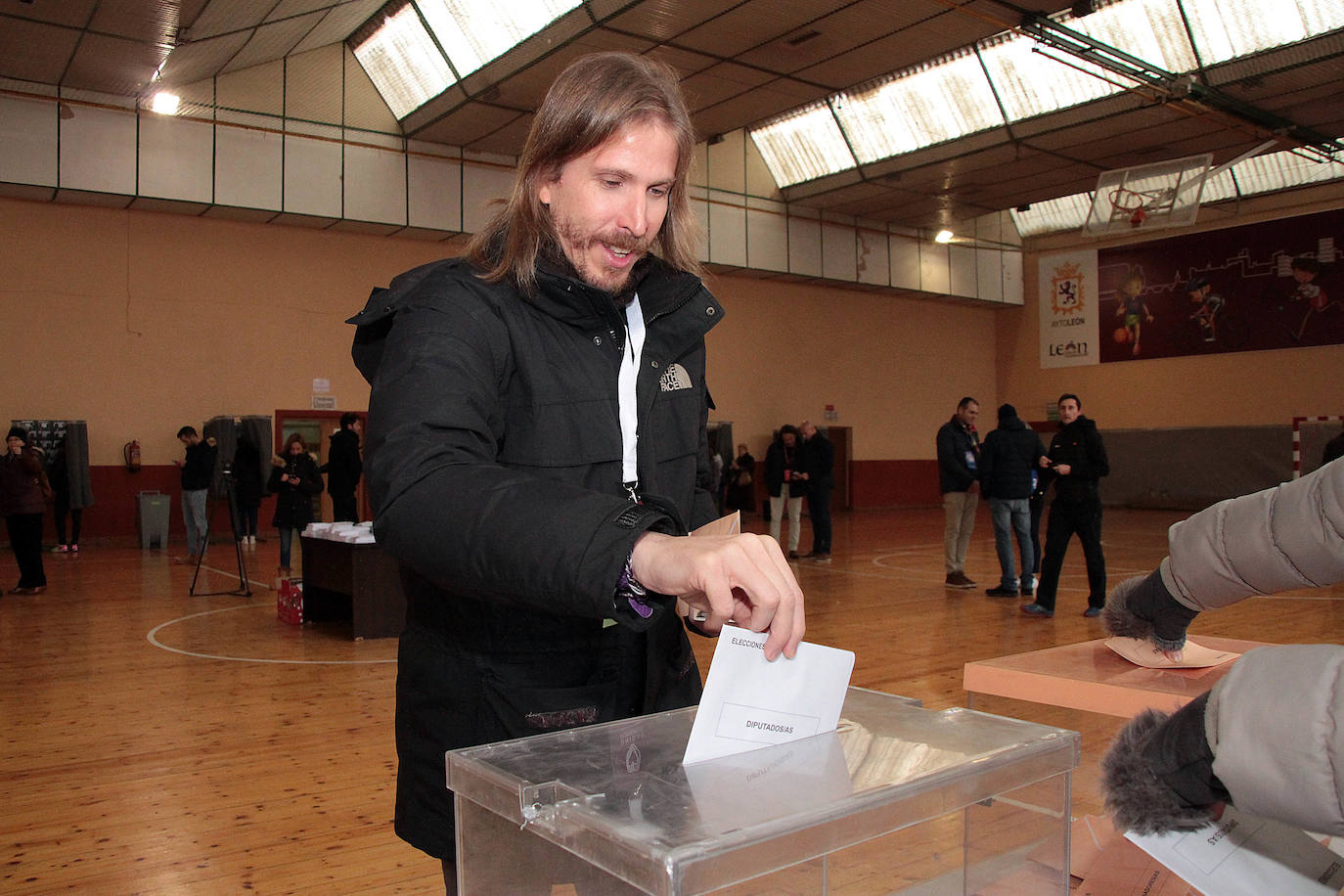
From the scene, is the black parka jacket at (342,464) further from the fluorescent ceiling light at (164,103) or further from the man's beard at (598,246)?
the man's beard at (598,246)

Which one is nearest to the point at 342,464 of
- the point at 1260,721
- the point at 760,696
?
the point at 760,696

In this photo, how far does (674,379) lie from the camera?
145 cm

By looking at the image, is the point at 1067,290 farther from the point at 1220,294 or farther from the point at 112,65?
the point at 112,65

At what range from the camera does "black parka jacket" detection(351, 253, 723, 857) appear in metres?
1.08

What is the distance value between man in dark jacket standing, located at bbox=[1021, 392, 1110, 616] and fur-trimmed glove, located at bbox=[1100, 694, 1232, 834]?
7641 millimetres

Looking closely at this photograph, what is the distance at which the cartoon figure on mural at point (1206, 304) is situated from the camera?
55.0 ft

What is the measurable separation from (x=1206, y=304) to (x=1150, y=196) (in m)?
4.27

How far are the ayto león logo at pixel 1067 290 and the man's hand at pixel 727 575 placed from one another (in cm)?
1679

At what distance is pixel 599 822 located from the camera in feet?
2.90

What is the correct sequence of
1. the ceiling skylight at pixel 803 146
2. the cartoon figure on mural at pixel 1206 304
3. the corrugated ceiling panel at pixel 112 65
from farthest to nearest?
the ceiling skylight at pixel 803 146
the cartoon figure on mural at pixel 1206 304
the corrugated ceiling panel at pixel 112 65

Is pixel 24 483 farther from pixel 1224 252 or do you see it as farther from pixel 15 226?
pixel 1224 252

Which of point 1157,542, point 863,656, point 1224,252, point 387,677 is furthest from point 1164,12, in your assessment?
point 387,677

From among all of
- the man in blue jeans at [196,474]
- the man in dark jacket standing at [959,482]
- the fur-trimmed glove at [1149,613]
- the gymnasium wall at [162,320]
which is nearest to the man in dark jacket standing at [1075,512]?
the man in dark jacket standing at [959,482]

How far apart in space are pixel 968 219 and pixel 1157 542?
379 inches
